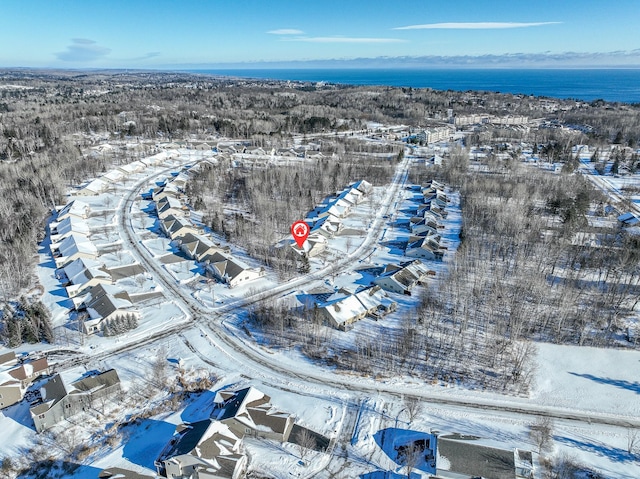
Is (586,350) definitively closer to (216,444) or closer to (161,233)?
(216,444)

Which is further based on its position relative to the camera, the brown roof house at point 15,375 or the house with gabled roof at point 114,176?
the house with gabled roof at point 114,176

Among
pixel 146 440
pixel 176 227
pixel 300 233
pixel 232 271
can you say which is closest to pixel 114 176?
pixel 176 227

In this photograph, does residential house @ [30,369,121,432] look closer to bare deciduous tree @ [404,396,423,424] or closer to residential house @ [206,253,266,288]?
residential house @ [206,253,266,288]

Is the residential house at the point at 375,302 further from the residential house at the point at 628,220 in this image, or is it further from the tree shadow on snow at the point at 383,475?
the residential house at the point at 628,220

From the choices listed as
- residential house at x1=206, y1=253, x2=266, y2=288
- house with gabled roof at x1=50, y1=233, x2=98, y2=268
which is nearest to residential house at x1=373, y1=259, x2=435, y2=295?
residential house at x1=206, y1=253, x2=266, y2=288

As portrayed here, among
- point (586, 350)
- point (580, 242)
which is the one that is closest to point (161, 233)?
point (586, 350)

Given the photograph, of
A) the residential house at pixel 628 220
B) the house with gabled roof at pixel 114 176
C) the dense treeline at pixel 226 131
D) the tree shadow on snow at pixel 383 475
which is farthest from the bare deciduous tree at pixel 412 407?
the house with gabled roof at pixel 114 176

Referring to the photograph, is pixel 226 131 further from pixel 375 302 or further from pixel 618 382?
pixel 618 382
